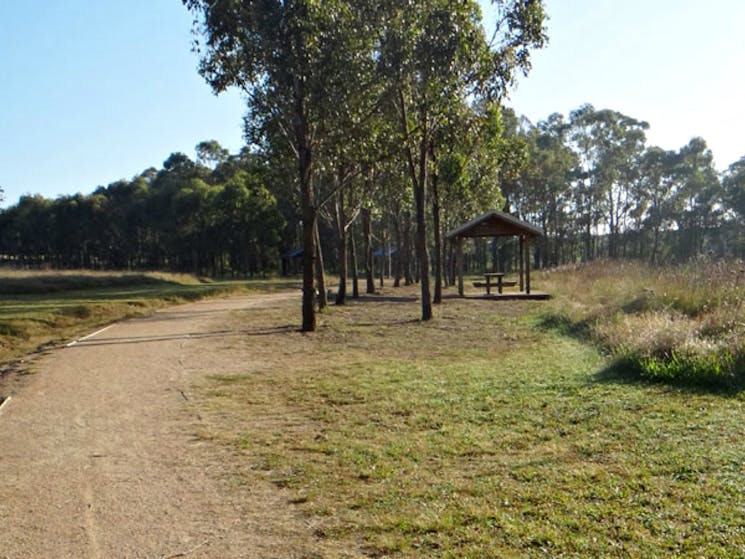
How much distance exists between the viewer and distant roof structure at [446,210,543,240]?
2848 cm

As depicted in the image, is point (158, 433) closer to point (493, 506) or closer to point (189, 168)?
point (493, 506)

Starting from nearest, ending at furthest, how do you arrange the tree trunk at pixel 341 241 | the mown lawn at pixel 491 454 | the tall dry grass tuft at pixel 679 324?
1. the mown lawn at pixel 491 454
2. the tall dry grass tuft at pixel 679 324
3. the tree trunk at pixel 341 241

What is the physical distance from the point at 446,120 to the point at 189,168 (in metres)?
61.7

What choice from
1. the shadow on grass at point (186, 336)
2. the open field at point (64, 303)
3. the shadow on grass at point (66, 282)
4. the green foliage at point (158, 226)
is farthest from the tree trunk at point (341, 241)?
the green foliage at point (158, 226)

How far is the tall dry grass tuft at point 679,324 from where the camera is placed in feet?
26.4

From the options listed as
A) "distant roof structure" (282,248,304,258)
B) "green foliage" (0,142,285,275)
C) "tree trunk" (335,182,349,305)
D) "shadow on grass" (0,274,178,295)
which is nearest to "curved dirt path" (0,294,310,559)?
"tree trunk" (335,182,349,305)

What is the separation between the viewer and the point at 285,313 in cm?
2161

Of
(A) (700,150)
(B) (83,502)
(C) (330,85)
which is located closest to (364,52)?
(C) (330,85)

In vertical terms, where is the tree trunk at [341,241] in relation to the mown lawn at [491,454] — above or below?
above

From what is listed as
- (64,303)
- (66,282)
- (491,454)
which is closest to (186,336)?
(64,303)

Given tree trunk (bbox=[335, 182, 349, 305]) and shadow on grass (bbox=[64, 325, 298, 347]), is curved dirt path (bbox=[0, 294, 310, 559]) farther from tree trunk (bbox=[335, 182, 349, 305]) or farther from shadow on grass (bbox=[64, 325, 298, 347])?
tree trunk (bbox=[335, 182, 349, 305])

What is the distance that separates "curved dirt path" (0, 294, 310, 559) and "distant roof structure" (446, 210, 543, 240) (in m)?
20.0

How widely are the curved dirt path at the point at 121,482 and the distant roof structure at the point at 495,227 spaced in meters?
20.0

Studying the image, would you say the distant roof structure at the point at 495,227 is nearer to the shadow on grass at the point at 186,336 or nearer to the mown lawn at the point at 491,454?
the shadow on grass at the point at 186,336
